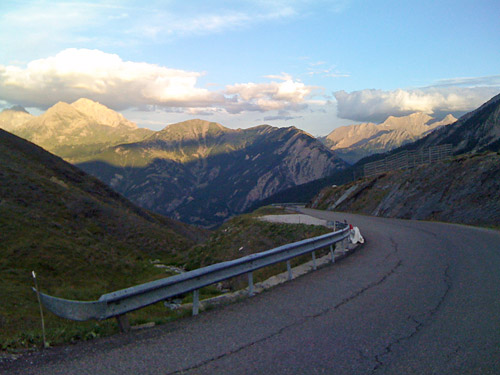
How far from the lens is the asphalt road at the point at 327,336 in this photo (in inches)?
186

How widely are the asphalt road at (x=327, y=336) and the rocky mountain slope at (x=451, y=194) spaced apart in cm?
1778

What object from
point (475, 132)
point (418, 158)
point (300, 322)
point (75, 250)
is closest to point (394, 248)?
point (300, 322)

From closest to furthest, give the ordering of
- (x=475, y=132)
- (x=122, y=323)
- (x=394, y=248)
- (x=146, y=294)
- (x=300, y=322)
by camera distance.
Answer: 1. (x=122, y=323)
2. (x=300, y=322)
3. (x=146, y=294)
4. (x=394, y=248)
5. (x=475, y=132)

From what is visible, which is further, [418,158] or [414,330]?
[418,158]

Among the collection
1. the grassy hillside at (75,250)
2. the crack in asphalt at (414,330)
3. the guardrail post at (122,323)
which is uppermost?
the guardrail post at (122,323)

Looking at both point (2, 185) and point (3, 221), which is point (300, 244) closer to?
point (3, 221)

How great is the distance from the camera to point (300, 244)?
1092 centimetres

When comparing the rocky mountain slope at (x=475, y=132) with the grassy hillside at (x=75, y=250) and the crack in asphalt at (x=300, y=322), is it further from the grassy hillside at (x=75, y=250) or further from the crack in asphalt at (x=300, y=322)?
the crack in asphalt at (x=300, y=322)

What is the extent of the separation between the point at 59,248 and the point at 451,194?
84.2ft

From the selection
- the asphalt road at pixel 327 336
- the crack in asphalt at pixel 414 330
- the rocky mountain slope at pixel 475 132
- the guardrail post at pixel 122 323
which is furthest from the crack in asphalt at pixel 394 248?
the rocky mountain slope at pixel 475 132

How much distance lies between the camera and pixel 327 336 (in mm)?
5750

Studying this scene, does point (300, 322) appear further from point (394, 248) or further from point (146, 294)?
point (394, 248)

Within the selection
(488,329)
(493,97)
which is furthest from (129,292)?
(493,97)

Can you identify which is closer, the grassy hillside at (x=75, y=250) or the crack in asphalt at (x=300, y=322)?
the crack in asphalt at (x=300, y=322)
